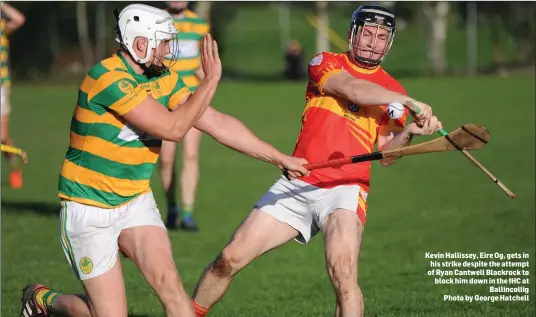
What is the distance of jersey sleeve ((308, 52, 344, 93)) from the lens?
6.80 m

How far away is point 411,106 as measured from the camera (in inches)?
248

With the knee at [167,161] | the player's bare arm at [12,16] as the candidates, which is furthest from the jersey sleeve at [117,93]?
the player's bare arm at [12,16]

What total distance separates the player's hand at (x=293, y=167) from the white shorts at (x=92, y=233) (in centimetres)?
96

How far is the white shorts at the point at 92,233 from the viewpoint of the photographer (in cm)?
609

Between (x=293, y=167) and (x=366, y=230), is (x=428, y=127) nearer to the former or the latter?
(x=293, y=167)

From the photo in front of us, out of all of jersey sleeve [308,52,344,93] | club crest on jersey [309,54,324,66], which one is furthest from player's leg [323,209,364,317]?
club crest on jersey [309,54,324,66]

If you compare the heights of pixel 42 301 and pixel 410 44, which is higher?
pixel 410 44

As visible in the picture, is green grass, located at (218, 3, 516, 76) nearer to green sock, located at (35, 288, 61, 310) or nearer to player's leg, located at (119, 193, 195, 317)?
green sock, located at (35, 288, 61, 310)

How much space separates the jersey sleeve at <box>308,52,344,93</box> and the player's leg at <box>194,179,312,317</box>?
0.74 m

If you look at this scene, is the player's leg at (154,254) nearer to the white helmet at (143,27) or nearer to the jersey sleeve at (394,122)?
the white helmet at (143,27)

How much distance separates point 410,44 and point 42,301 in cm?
3508

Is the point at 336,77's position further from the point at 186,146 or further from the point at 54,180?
the point at 54,180

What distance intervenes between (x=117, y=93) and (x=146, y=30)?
0.44 meters

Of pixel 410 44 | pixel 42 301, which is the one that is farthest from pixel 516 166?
pixel 410 44
